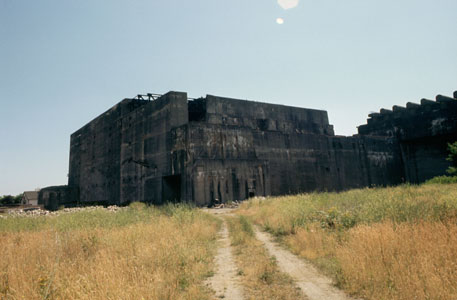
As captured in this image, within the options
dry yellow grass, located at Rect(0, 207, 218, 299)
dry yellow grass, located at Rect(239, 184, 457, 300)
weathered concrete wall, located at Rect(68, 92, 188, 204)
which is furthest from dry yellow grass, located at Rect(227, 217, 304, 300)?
weathered concrete wall, located at Rect(68, 92, 188, 204)

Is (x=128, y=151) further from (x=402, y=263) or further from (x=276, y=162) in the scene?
(x=402, y=263)

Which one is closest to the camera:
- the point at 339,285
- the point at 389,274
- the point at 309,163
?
the point at 389,274

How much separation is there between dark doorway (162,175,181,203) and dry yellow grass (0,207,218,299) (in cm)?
1829

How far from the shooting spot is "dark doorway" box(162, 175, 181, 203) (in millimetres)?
27000

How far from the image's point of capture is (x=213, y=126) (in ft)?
86.5

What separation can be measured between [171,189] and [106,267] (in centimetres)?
2300

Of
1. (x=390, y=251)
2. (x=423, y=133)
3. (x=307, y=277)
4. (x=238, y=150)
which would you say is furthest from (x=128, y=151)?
(x=423, y=133)

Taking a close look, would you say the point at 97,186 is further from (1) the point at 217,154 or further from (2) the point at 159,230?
(2) the point at 159,230

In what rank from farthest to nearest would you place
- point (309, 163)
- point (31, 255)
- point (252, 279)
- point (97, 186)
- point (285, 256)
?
point (97, 186) → point (309, 163) → point (285, 256) → point (31, 255) → point (252, 279)

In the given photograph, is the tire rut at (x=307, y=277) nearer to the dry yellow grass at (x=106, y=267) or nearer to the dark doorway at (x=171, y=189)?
the dry yellow grass at (x=106, y=267)

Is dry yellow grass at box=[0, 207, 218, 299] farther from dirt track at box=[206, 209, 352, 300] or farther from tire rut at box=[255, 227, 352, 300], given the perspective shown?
tire rut at box=[255, 227, 352, 300]

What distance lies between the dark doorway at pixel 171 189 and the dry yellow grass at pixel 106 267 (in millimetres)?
18288

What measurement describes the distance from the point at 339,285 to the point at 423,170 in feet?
131

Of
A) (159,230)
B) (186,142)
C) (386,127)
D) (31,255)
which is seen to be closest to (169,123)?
(186,142)
